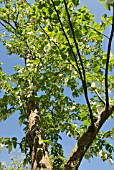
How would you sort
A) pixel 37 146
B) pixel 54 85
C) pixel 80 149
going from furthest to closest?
pixel 54 85 < pixel 37 146 < pixel 80 149

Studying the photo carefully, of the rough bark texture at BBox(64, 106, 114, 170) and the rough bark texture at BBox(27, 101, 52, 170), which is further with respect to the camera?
the rough bark texture at BBox(27, 101, 52, 170)

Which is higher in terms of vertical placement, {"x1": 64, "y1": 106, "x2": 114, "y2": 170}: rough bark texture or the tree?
the tree

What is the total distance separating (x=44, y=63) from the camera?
6125mm

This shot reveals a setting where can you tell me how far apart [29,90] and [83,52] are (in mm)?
2014

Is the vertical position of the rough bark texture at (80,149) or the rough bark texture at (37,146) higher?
the rough bark texture at (37,146)

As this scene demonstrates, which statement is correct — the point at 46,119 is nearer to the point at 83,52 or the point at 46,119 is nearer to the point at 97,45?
the point at 83,52

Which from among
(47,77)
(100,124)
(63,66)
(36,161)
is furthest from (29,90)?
(100,124)

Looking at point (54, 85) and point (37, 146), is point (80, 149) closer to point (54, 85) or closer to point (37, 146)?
point (37, 146)

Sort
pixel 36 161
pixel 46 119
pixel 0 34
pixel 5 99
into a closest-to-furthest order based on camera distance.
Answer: pixel 36 161 → pixel 5 99 → pixel 46 119 → pixel 0 34

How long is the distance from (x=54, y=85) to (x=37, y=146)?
2087mm

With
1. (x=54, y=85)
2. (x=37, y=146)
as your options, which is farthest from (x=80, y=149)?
(x=54, y=85)

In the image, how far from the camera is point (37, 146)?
5293mm

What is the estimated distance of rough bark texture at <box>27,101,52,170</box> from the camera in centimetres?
Result: 494

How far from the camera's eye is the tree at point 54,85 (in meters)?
4.44
